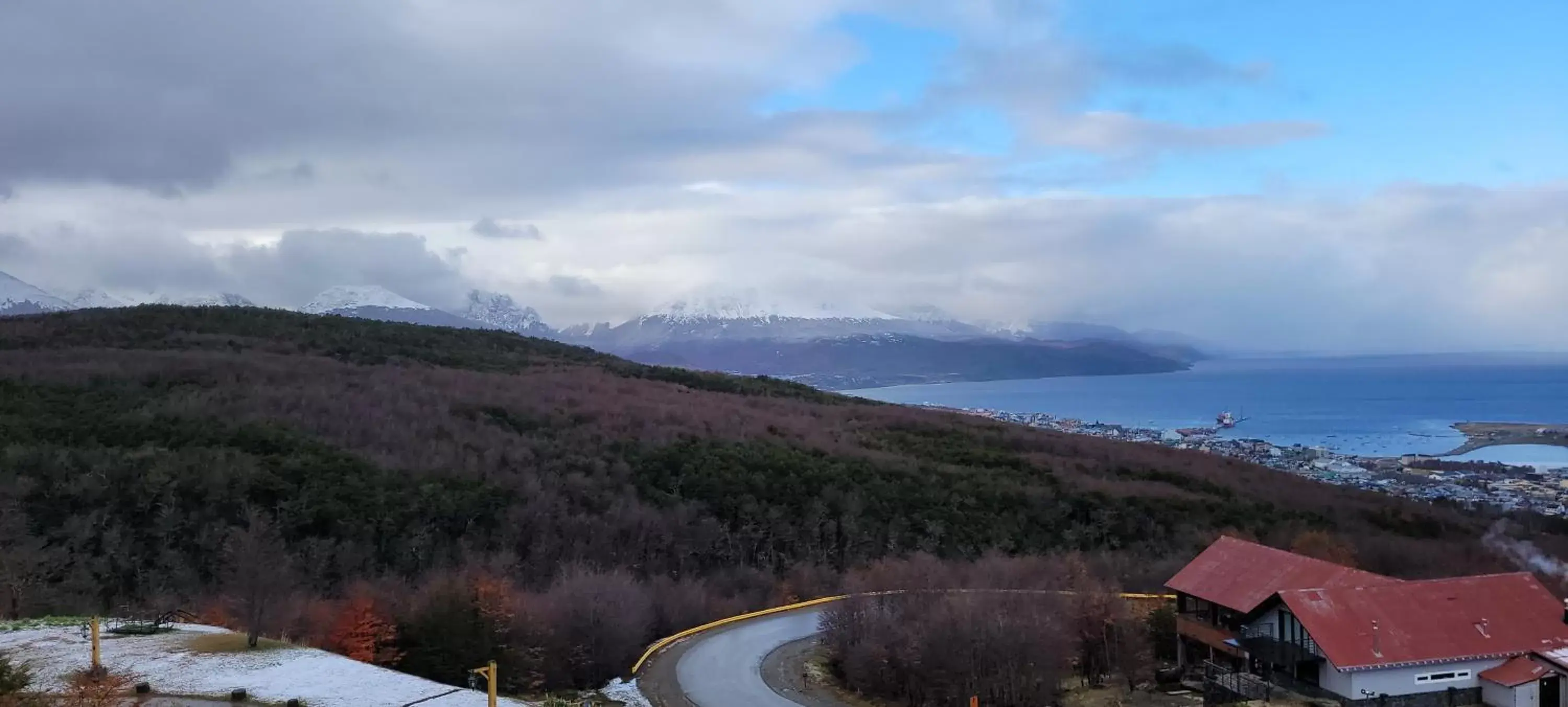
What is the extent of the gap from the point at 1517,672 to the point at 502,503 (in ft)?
102

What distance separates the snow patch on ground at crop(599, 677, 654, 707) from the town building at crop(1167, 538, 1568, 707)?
474 inches

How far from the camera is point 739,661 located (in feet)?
74.9

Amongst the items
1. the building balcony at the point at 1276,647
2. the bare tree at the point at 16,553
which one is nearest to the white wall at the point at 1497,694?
the building balcony at the point at 1276,647

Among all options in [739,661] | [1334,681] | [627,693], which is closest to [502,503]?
[739,661]

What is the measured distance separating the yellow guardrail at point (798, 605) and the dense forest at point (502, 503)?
605 millimetres

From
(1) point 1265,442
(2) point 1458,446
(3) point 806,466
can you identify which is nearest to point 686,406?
(3) point 806,466

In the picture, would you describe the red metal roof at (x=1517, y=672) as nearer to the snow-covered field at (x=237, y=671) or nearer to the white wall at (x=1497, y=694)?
the white wall at (x=1497, y=694)

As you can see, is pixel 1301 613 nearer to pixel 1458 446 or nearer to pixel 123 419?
pixel 123 419

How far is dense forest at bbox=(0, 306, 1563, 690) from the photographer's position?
24.0 m

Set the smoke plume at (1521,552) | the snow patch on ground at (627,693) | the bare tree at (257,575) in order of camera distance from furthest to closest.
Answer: the smoke plume at (1521,552)
the bare tree at (257,575)
the snow patch on ground at (627,693)

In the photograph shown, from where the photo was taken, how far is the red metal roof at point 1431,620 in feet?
63.8

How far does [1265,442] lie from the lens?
330 feet

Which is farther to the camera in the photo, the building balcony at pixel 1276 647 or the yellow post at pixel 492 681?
the building balcony at pixel 1276 647

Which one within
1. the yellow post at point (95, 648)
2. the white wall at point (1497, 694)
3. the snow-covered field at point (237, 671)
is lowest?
the white wall at point (1497, 694)
